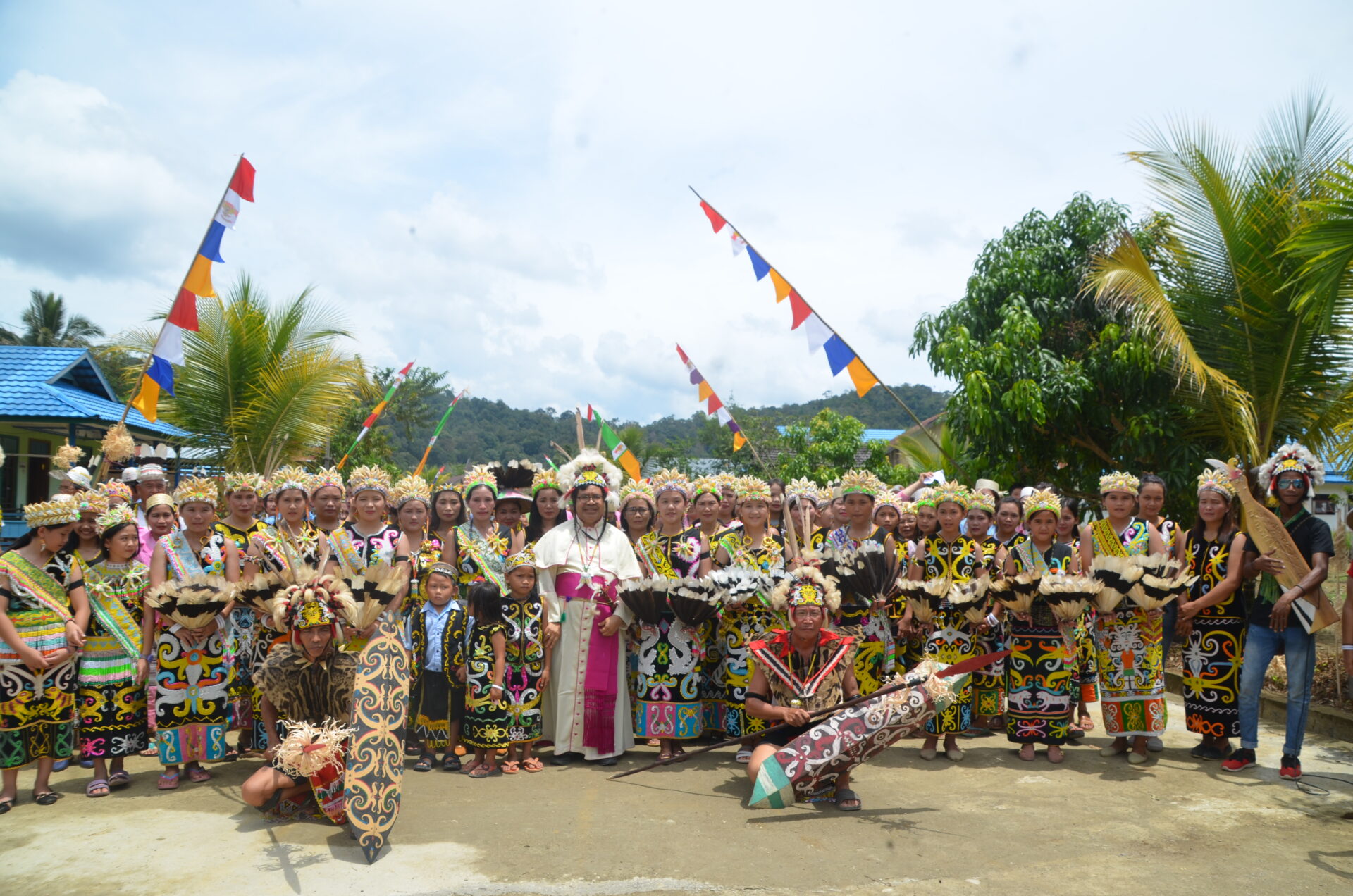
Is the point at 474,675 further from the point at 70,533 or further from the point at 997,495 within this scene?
the point at 997,495

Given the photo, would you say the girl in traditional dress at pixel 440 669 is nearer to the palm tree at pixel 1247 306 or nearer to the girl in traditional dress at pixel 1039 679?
the girl in traditional dress at pixel 1039 679

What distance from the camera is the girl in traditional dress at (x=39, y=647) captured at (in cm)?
507

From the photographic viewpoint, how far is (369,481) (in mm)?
6371

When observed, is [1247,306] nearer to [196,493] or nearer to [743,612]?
[743,612]

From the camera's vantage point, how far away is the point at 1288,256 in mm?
7816

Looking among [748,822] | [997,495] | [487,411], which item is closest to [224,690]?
[748,822]

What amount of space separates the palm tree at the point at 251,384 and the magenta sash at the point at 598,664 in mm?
7587

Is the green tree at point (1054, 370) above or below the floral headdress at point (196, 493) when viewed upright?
above

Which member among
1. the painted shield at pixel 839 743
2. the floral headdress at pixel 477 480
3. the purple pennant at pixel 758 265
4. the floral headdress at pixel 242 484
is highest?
the purple pennant at pixel 758 265

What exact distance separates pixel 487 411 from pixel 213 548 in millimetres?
79149

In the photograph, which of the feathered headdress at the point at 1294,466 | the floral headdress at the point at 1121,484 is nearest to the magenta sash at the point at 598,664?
the floral headdress at the point at 1121,484

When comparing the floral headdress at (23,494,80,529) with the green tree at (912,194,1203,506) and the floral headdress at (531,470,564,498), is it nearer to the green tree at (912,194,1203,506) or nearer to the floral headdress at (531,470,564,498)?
the floral headdress at (531,470,564,498)

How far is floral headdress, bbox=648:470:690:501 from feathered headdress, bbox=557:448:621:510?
294mm

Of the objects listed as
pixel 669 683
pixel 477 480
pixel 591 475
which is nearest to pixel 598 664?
pixel 669 683
